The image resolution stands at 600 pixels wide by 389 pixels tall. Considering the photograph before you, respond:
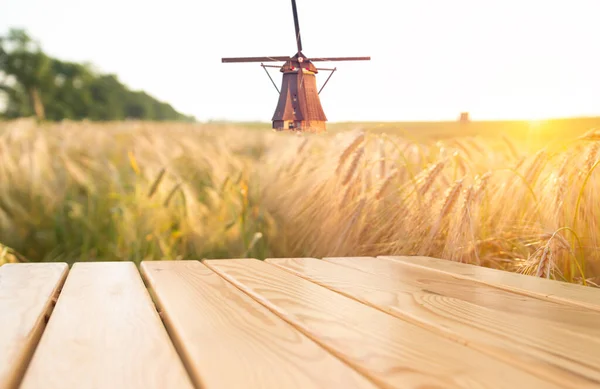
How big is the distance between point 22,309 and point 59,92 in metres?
24.5

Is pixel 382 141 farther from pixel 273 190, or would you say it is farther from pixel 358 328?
pixel 358 328

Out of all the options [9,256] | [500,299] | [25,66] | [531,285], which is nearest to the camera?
[500,299]

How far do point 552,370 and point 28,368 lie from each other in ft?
2.02

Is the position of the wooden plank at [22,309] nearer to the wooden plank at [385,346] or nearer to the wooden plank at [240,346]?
the wooden plank at [240,346]

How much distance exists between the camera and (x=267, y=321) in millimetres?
906

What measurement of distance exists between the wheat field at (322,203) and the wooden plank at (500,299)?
0.42 metres

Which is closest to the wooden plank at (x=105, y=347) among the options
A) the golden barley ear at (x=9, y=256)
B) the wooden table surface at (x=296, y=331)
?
the wooden table surface at (x=296, y=331)

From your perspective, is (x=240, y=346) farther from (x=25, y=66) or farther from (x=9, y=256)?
(x=25, y=66)

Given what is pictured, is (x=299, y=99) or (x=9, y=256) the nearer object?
(x=299, y=99)

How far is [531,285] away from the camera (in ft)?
4.25

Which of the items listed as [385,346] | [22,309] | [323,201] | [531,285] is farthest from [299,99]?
[385,346]

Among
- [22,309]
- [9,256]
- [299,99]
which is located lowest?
[9,256]

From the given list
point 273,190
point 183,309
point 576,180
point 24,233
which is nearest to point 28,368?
point 183,309

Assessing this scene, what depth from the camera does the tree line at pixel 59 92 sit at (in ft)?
71.3
